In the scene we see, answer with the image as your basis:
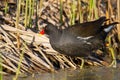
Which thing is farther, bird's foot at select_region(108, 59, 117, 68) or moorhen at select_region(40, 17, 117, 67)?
bird's foot at select_region(108, 59, 117, 68)

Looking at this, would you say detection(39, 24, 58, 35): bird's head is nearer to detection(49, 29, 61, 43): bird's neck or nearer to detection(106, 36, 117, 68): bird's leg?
detection(49, 29, 61, 43): bird's neck

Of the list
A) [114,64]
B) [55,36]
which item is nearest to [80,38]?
[55,36]

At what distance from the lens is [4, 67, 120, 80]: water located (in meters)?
6.14

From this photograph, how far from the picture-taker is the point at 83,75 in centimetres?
640

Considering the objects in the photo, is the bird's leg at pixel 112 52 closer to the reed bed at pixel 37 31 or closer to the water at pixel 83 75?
the reed bed at pixel 37 31

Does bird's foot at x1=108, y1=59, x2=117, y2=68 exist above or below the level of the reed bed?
below

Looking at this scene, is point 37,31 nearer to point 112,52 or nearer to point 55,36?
point 55,36

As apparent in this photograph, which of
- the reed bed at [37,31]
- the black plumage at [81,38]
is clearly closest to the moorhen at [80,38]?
the black plumage at [81,38]

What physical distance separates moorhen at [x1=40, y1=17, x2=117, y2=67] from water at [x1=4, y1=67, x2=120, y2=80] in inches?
10.9

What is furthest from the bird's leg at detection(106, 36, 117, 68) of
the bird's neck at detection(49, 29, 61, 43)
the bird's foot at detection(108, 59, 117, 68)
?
the bird's neck at detection(49, 29, 61, 43)

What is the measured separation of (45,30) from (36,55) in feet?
1.87

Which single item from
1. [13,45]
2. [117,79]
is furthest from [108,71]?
[13,45]

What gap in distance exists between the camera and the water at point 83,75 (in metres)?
6.14

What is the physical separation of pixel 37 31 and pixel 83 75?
1338 mm
